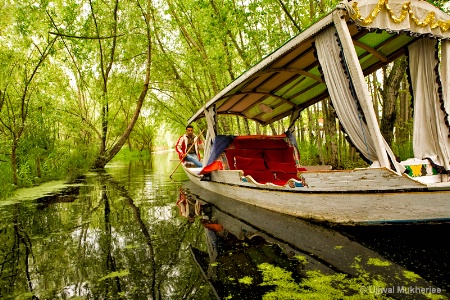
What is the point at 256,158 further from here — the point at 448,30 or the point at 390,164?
the point at 448,30

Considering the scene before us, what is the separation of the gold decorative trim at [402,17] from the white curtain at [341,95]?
0.30m

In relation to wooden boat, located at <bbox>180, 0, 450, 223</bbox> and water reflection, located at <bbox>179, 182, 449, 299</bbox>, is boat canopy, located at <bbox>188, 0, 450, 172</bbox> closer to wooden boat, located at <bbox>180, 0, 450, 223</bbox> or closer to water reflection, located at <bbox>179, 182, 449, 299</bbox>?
wooden boat, located at <bbox>180, 0, 450, 223</bbox>

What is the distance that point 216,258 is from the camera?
2764 millimetres

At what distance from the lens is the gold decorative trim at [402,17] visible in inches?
120

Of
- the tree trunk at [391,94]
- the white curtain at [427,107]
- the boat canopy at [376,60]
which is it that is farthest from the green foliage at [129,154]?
the white curtain at [427,107]

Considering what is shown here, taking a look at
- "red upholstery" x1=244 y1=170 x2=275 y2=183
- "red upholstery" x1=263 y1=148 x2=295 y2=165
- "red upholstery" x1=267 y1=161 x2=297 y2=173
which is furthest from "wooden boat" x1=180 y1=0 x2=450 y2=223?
"red upholstery" x1=263 y1=148 x2=295 y2=165

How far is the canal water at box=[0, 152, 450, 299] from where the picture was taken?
2.11m

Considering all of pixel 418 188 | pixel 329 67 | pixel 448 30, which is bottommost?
pixel 418 188

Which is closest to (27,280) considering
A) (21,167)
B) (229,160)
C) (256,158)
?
(229,160)

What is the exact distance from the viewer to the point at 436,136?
11.9 ft

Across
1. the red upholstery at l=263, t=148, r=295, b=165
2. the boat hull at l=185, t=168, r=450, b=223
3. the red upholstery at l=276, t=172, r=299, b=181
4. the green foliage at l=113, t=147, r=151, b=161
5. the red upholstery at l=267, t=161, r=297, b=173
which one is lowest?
the boat hull at l=185, t=168, r=450, b=223

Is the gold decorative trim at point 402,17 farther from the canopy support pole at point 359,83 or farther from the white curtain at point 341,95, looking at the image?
the white curtain at point 341,95

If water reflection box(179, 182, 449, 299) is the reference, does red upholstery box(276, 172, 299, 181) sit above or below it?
above

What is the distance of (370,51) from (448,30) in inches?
41.0
